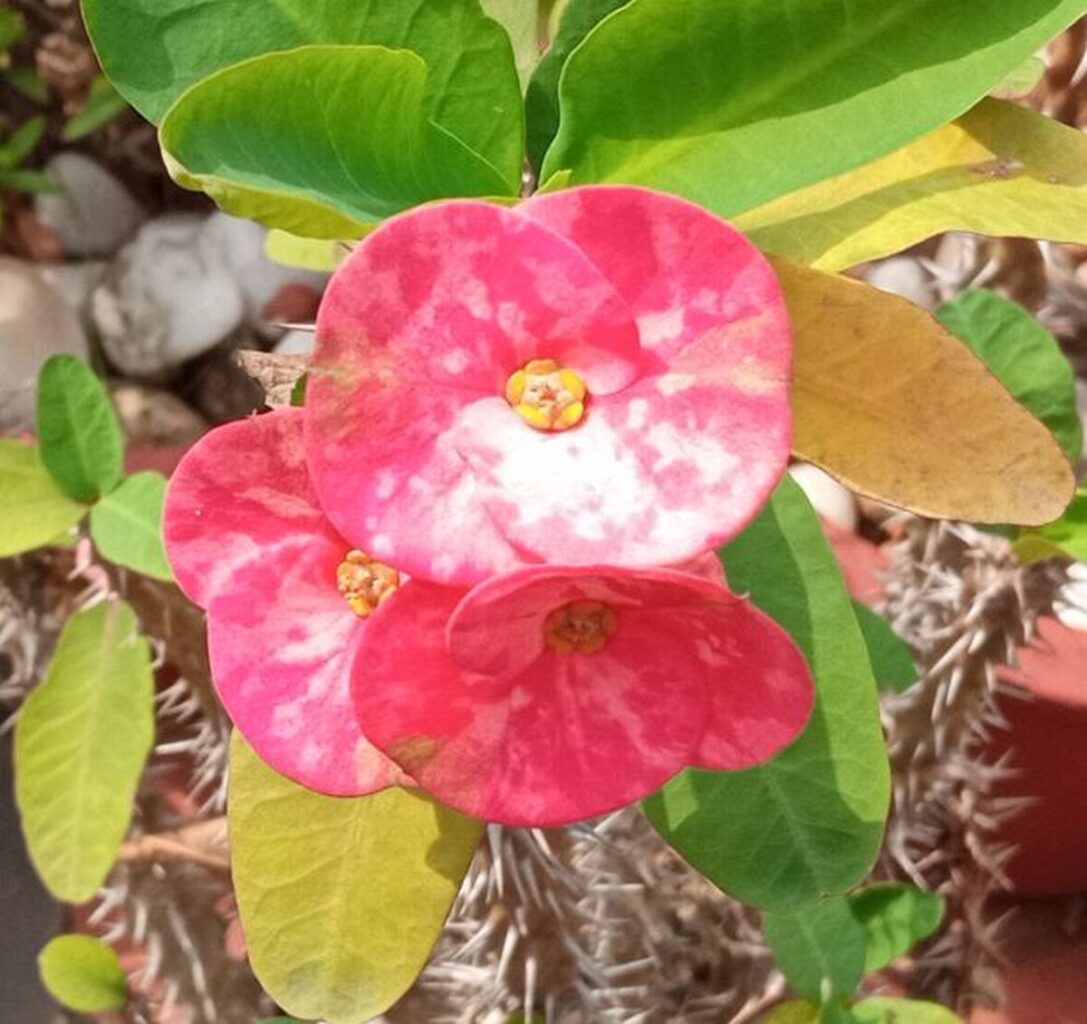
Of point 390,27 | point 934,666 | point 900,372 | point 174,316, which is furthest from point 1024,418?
point 174,316

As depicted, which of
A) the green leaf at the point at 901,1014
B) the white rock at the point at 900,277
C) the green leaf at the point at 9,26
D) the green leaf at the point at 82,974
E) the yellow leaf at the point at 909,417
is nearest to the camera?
the yellow leaf at the point at 909,417

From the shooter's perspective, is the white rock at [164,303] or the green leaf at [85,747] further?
the white rock at [164,303]

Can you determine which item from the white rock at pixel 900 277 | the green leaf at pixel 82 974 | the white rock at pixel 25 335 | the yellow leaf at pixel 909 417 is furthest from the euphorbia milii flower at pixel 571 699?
the white rock at pixel 25 335

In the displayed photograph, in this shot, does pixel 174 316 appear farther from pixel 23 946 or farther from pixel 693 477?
pixel 693 477

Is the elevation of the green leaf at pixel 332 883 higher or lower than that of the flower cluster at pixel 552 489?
lower

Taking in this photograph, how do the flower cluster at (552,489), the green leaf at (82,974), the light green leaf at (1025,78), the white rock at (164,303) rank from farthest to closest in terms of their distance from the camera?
the white rock at (164,303) < the green leaf at (82,974) < the light green leaf at (1025,78) < the flower cluster at (552,489)

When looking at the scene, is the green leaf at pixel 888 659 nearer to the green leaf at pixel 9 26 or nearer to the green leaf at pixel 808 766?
the green leaf at pixel 808 766

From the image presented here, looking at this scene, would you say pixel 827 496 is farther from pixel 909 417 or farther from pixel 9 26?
pixel 9 26
